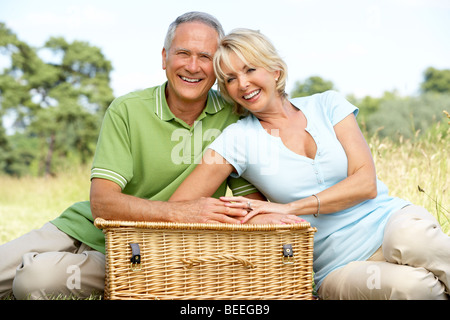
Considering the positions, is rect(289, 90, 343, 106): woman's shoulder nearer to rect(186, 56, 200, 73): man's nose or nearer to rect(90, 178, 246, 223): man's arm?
rect(186, 56, 200, 73): man's nose

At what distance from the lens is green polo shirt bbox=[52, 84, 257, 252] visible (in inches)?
113

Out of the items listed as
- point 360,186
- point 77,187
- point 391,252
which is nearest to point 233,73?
point 360,186

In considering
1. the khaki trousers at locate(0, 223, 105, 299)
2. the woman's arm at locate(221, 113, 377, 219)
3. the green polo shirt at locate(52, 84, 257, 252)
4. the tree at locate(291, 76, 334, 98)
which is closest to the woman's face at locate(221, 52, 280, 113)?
the green polo shirt at locate(52, 84, 257, 252)

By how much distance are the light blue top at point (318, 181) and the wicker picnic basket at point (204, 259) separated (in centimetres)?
31

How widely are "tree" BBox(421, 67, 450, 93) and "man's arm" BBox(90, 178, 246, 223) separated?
38.7 meters

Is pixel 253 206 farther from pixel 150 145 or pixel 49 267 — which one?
pixel 49 267

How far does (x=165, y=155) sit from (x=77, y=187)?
675cm

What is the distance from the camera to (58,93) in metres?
A: 24.4

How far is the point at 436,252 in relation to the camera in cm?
232

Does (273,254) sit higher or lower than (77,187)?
higher

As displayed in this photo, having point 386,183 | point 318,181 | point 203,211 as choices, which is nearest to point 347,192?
point 318,181

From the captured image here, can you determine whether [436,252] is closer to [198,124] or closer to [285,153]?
[285,153]

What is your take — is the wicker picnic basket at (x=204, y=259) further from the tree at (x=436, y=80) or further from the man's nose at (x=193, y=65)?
the tree at (x=436, y=80)

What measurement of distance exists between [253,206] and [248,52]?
2.90 ft
